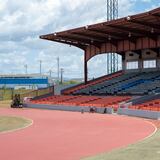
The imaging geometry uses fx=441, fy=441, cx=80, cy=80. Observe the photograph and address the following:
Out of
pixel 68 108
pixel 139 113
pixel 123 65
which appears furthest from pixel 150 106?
pixel 123 65

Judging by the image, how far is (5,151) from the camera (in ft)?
63.3

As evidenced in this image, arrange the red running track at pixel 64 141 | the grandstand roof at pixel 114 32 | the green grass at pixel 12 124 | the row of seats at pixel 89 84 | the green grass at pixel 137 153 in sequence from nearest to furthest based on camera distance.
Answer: the green grass at pixel 137 153 < the red running track at pixel 64 141 < the green grass at pixel 12 124 < the grandstand roof at pixel 114 32 < the row of seats at pixel 89 84

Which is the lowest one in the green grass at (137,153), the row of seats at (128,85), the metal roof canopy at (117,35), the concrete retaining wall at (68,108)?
the green grass at (137,153)

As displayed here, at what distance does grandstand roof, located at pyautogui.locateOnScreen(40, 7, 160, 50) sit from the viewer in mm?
46519

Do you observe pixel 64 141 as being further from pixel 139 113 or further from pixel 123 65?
pixel 123 65

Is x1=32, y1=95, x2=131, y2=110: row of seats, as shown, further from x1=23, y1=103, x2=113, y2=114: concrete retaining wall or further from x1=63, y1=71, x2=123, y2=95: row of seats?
x1=63, y1=71, x2=123, y2=95: row of seats

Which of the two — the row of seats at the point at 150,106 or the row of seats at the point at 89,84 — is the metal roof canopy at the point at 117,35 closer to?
the row of seats at the point at 89,84

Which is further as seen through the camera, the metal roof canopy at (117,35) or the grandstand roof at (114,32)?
the metal roof canopy at (117,35)

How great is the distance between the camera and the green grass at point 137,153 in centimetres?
1667

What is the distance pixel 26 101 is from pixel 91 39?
509 inches

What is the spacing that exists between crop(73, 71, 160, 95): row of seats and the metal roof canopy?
369 centimetres

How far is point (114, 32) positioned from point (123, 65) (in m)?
9.96

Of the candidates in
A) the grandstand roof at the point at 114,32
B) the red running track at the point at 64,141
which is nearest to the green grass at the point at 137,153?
the red running track at the point at 64,141

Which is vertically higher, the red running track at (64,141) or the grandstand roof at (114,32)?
the grandstand roof at (114,32)
